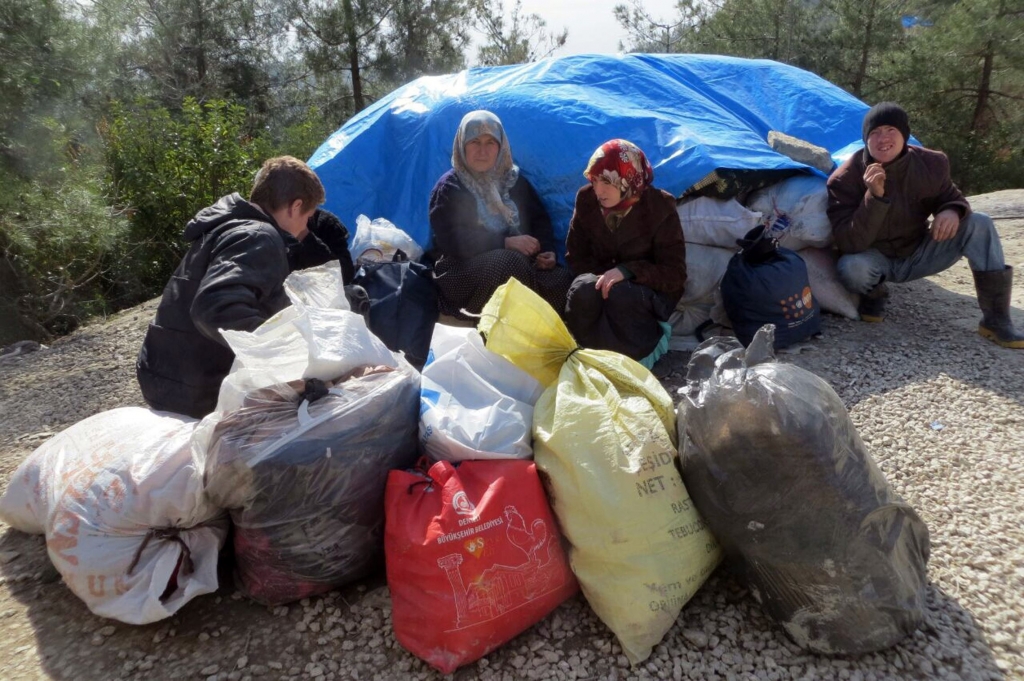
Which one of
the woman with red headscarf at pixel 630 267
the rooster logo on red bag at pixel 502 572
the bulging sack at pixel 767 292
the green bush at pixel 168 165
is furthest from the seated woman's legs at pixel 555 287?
the green bush at pixel 168 165

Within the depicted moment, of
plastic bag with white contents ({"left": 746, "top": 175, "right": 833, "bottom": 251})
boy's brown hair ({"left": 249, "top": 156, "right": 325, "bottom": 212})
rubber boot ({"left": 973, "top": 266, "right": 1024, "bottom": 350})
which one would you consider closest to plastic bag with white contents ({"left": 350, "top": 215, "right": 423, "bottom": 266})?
boy's brown hair ({"left": 249, "top": 156, "right": 325, "bottom": 212})

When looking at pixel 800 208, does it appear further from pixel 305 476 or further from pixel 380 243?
pixel 305 476

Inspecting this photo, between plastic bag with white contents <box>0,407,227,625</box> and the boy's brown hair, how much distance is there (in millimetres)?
937

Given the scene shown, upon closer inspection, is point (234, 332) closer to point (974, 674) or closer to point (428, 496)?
point (428, 496)

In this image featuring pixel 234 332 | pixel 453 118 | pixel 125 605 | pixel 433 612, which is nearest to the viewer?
pixel 433 612

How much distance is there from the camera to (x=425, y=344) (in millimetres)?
3326

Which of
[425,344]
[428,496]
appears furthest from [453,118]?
[428,496]

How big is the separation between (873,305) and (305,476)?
3086 mm

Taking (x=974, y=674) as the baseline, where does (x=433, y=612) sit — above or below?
above

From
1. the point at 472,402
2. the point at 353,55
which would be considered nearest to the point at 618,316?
the point at 472,402

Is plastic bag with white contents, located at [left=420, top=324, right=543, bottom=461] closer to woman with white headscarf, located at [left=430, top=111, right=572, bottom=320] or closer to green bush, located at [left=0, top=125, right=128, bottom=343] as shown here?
woman with white headscarf, located at [left=430, top=111, right=572, bottom=320]

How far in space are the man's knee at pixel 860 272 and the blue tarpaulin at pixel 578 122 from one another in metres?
0.59

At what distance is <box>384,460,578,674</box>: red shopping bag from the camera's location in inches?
71.1

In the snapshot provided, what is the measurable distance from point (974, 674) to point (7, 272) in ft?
21.8
